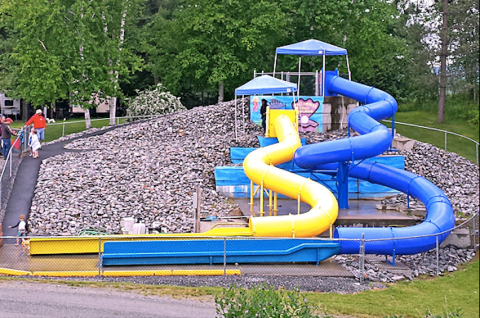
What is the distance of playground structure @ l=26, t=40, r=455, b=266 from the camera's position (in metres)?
17.2

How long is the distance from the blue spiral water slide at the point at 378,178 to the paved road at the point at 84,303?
17.3 ft

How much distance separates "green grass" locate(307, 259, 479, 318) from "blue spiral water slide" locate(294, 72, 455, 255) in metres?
1.44

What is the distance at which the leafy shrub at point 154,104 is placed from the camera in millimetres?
41312

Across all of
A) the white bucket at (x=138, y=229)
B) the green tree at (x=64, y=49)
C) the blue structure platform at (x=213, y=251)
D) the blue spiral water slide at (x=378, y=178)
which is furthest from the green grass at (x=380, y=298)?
the green tree at (x=64, y=49)

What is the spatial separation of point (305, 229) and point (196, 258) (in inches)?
135

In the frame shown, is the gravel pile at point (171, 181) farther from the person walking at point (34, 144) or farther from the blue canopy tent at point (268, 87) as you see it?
the blue canopy tent at point (268, 87)

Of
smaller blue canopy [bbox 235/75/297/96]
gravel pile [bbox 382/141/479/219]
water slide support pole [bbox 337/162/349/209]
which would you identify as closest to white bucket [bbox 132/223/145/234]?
water slide support pole [bbox 337/162/349/209]

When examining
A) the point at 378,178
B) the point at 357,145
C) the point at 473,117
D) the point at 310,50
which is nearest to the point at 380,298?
the point at 357,145

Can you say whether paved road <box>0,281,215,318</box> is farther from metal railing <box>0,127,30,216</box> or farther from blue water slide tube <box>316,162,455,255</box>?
metal railing <box>0,127,30,216</box>

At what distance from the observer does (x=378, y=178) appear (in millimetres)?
23719

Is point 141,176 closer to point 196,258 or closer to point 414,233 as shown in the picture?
point 196,258

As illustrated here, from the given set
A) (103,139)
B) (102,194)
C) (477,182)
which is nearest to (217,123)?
(103,139)

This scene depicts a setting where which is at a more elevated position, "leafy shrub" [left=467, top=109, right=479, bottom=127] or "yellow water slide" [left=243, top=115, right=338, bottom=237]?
"leafy shrub" [left=467, top=109, right=479, bottom=127]

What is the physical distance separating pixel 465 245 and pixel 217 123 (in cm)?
1572
